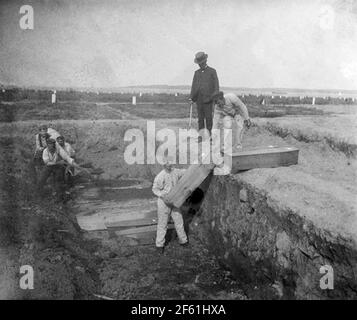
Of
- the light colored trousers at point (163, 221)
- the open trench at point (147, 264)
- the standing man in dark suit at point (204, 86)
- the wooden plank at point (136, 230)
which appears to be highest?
the standing man in dark suit at point (204, 86)

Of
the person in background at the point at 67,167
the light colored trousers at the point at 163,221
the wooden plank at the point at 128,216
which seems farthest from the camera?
the person in background at the point at 67,167

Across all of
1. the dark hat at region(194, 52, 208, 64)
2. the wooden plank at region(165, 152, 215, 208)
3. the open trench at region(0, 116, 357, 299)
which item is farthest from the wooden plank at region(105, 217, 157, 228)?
the dark hat at region(194, 52, 208, 64)

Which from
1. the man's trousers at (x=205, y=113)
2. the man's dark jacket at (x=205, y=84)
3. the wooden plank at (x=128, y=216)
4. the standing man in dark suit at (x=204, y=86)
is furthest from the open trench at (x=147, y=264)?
the man's dark jacket at (x=205, y=84)

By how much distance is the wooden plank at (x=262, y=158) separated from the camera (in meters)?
5.74

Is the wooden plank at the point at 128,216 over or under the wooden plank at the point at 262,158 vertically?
under

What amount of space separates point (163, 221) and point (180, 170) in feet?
2.94

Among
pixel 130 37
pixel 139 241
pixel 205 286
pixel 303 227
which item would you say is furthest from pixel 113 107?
pixel 303 227

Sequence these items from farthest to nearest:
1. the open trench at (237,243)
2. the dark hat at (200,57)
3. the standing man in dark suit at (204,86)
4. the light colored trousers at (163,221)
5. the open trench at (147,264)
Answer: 1. the standing man in dark suit at (204,86)
2. the dark hat at (200,57)
3. the light colored trousers at (163,221)
4. the open trench at (147,264)
5. the open trench at (237,243)

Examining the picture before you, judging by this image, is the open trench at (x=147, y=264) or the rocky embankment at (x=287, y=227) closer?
the rocky embankment at (x=287, y=227)

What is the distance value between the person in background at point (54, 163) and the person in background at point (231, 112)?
10.8 feet

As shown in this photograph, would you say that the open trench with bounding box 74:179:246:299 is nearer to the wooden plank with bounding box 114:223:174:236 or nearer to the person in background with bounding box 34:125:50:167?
the wooden plank with bounding box 114:223:174:236

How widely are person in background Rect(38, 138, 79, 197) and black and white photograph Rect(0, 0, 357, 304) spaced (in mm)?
26

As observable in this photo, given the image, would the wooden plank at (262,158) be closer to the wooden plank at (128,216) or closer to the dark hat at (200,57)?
the wooden plank at (128,216)
